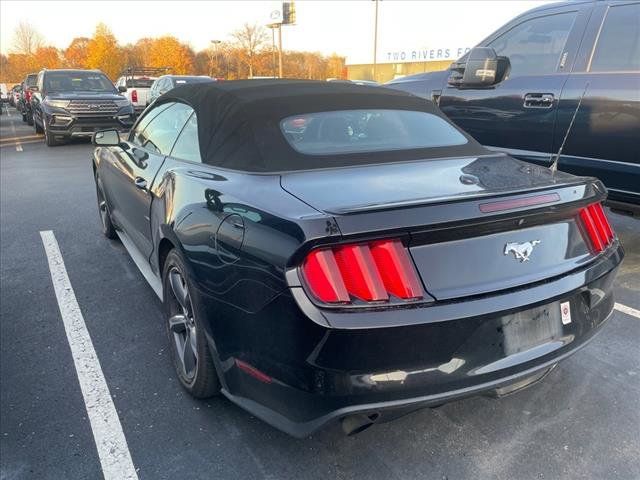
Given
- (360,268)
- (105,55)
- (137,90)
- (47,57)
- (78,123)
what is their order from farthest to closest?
(47,57) < (105,55) < (137,90) < (78,123) < (360,268)

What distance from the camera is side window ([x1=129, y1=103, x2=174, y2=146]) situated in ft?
12.5

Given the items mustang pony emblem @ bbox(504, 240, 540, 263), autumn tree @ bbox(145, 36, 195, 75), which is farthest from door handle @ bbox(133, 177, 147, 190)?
autumn tree @ bbox(145, 36, 195, 75)

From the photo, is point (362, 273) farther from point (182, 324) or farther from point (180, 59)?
point (180, 59)

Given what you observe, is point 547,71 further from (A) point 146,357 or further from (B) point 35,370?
(B) point 35,370

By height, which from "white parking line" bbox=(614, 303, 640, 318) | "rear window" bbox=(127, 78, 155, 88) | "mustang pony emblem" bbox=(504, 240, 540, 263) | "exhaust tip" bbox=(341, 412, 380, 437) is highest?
"mustang pony emblem" bbox=(504, 240, 540, 263)

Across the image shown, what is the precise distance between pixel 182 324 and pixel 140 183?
1.17 metres

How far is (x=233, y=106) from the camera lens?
2.82m

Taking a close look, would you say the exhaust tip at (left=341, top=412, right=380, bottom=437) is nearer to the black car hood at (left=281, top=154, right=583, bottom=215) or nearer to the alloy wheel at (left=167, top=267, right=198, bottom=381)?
the black car hood at (left=281, top=154, right=583, bottom=215)

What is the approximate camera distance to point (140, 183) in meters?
3.43

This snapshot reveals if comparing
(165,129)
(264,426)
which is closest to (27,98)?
(165,129)

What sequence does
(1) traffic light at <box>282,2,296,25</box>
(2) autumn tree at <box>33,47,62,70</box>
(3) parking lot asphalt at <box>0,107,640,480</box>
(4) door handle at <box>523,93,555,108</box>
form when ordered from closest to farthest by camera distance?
(3) parking lot asphalt at <box>0,107,640,480</box> < (4) door handle at <box>523,93,555,108</box> < (1) traffic light at <box>282,2,296,25</box> < (2) autumn tree at <box>33,47,62,70</box>

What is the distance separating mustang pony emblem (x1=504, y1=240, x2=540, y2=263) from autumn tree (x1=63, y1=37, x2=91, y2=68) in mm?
72704

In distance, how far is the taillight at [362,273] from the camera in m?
1.77

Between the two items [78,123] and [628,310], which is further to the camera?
[78,123]
